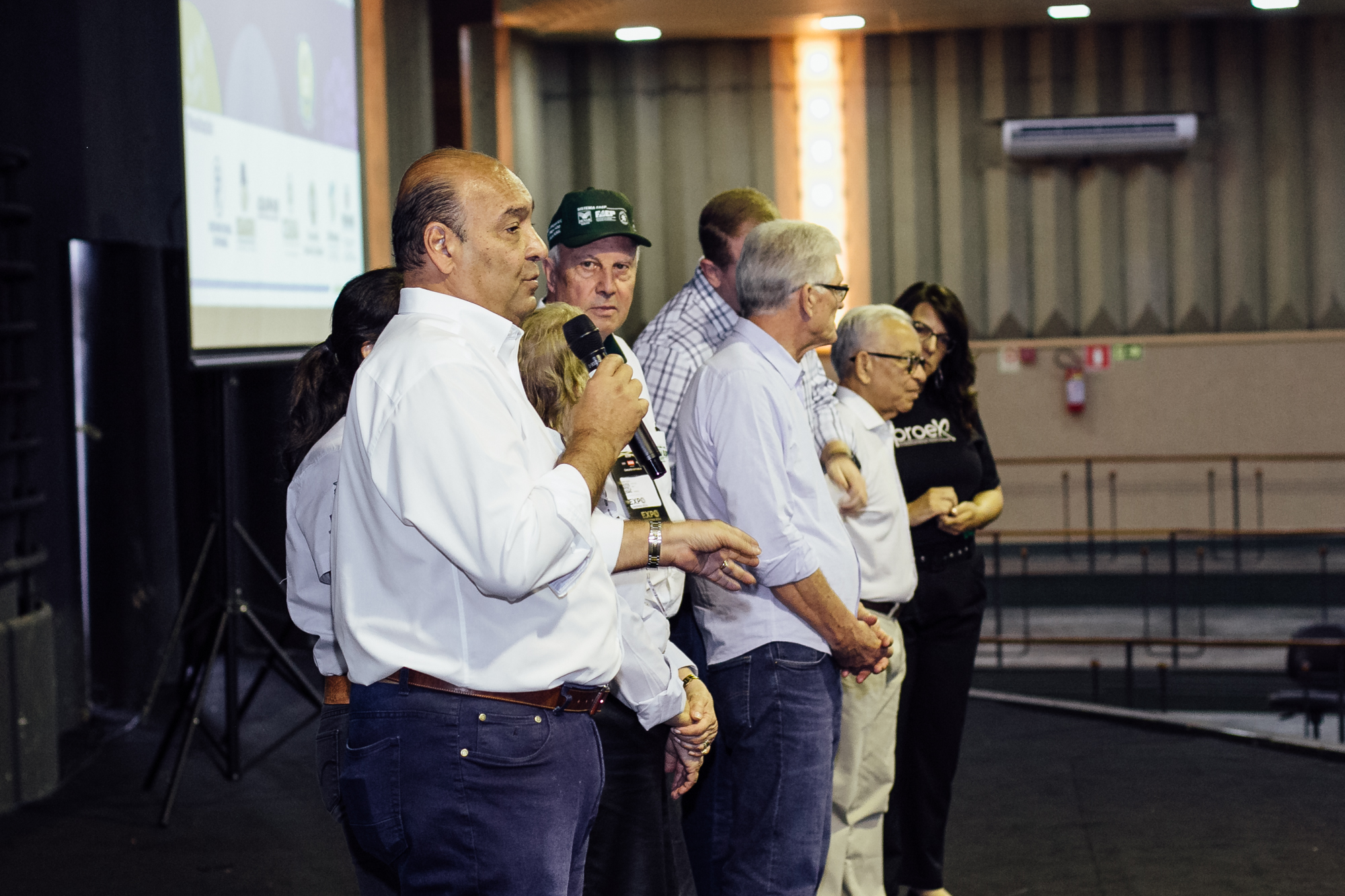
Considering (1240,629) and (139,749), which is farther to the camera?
(1240,629)

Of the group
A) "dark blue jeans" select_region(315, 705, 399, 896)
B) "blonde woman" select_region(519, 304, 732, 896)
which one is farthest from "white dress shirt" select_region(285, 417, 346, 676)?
"blonde woman" select_region(519, 304, 732, 896)

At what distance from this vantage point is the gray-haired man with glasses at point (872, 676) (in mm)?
2590

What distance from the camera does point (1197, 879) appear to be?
10.2 ft

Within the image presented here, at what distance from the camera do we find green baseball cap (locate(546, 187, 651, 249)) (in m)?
2.43

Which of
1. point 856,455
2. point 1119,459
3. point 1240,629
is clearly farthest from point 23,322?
point 1119,459

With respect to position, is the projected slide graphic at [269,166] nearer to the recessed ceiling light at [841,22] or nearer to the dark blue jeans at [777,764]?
the dark blue jeans at [777,764]

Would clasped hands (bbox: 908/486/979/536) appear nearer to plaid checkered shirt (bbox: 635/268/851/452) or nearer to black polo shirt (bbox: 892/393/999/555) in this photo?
black polo shirt (bbox: 892/393/999/555)

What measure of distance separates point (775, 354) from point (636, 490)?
53cm

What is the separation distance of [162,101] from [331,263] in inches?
44.5

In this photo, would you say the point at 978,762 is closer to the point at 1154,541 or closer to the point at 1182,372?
the point at 1154,541

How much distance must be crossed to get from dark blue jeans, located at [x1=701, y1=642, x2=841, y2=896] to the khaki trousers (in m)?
0.41

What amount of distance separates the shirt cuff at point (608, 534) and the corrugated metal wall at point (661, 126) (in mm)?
Result: 7140

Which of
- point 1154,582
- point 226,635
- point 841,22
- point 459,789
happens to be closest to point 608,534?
point 459,789

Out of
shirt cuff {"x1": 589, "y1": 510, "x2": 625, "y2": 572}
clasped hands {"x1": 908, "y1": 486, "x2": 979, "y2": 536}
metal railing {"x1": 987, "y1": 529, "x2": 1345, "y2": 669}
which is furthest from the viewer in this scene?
metal railing {"x1": 987, "y1": 529, "x2": 1345, "y2": 669}
